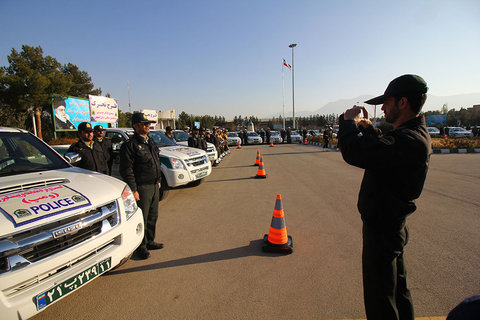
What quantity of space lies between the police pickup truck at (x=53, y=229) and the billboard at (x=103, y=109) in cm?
1369

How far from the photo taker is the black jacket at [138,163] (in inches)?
129

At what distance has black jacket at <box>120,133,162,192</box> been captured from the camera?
3270 mm

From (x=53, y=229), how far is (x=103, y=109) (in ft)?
53.0

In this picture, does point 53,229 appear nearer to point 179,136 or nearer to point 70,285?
point 70,285

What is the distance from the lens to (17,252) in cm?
182

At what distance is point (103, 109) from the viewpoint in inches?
625

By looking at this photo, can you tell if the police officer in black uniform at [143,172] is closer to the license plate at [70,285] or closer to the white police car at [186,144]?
the license plate at [70,285]

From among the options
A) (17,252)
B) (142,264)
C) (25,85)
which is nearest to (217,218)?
(142,264)

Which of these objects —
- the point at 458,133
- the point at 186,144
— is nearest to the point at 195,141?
the point at 186,144

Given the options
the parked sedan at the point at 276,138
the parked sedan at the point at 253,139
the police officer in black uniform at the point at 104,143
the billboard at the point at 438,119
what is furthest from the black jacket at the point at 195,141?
the billboard at the point at 438,119

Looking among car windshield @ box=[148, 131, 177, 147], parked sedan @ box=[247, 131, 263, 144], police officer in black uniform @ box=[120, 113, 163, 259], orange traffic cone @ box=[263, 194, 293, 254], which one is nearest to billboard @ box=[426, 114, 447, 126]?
parked sedan @ box=[247, 131, 263, 144]

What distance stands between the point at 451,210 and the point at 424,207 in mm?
436

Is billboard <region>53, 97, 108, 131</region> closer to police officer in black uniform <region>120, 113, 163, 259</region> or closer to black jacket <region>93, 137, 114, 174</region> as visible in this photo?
black jacket <region>93, 137, 114, 174</region>

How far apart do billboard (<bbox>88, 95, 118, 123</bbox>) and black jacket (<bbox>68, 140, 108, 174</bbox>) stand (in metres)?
12.3
